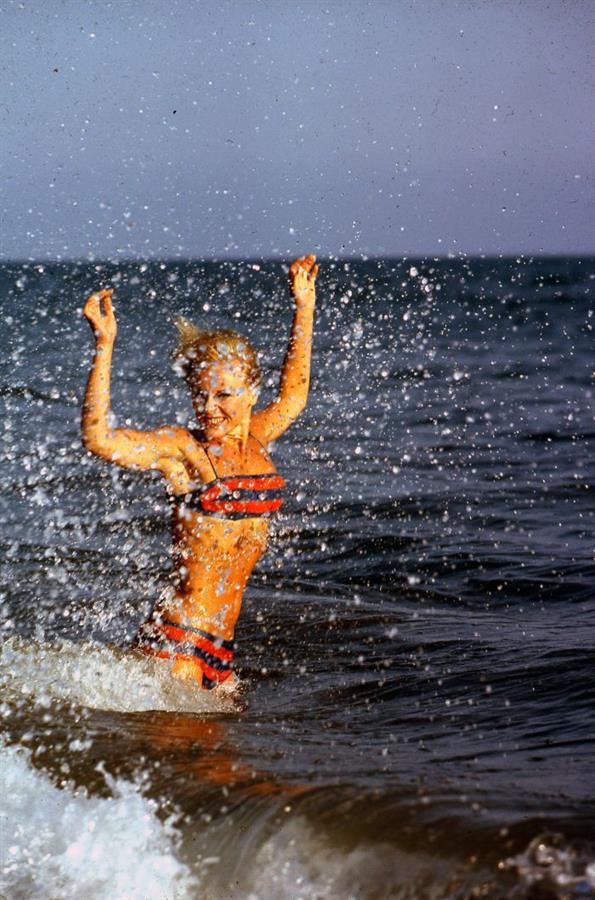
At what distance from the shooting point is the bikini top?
5203mm

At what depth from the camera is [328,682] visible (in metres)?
5.99

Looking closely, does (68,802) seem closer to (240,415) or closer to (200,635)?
(200,635)

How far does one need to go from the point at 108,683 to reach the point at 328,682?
1089mm

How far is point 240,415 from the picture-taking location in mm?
5281

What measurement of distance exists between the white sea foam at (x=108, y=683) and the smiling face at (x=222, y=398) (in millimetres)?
1006

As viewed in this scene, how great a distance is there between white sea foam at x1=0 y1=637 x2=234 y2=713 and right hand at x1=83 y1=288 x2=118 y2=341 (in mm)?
1436

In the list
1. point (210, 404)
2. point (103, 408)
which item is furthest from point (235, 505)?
point (103, 408)

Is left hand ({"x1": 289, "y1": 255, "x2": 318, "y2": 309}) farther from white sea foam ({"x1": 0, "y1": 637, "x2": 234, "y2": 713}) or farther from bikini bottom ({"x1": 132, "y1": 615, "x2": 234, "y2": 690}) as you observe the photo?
white sea foam ({"x1": 0, "y1": 637, "x2": 234, "y2": 713})

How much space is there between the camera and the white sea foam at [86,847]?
13.0ft

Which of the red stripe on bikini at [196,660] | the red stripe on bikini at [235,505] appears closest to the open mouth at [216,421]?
the red stripe on bikini at [235,505]

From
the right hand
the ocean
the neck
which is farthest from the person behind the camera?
the neck

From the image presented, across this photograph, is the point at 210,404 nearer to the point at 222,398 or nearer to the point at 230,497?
the point at 222,398

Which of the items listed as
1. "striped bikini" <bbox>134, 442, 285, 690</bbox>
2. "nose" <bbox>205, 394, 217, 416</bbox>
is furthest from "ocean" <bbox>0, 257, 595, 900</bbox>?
"nose" <bbox>205, 394, 217, 416</bbox>

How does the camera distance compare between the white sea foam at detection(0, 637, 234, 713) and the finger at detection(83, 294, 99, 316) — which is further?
the white sea foam at detection(0, 637, 234, 713)
